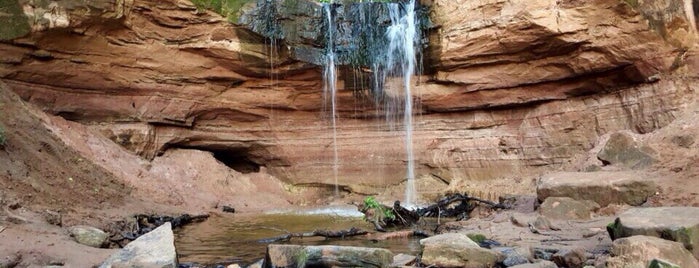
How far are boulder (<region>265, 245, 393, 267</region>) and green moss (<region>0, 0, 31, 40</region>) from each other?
958 centimetres

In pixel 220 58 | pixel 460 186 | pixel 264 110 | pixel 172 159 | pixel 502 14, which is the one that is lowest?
pixel 460 186

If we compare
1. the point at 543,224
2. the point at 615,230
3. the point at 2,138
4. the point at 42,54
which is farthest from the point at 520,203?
the point at 42,54

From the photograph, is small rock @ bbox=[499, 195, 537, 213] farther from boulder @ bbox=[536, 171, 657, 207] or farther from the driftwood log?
boulder @ bbox=[536, 171, 657, 207]

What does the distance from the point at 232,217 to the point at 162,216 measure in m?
1.94

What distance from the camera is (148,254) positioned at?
5262mm

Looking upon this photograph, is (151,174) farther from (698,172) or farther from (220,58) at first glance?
(698,172)

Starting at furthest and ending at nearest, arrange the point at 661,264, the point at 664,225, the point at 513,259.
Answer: the point at 513,259 → the point at 664,225 → the point at 661,264

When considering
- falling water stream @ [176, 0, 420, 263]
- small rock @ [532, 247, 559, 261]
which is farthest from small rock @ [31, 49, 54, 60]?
small rock @ [532, 247, 559, 261]

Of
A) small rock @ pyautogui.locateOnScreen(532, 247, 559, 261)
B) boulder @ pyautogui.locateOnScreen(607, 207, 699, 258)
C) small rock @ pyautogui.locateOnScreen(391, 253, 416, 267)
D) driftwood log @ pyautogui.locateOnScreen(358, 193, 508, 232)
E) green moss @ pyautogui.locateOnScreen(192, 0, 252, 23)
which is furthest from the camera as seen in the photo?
green moss @ pyautogui.locateOnScreen(192, 0, 252, 23)

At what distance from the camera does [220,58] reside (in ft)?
44.6

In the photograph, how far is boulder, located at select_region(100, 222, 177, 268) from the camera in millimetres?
5020

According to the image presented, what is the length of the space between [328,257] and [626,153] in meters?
7.28

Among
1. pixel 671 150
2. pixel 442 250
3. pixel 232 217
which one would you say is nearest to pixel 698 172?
pixel 671 150

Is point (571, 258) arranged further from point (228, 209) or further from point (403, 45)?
point (403, 45)
